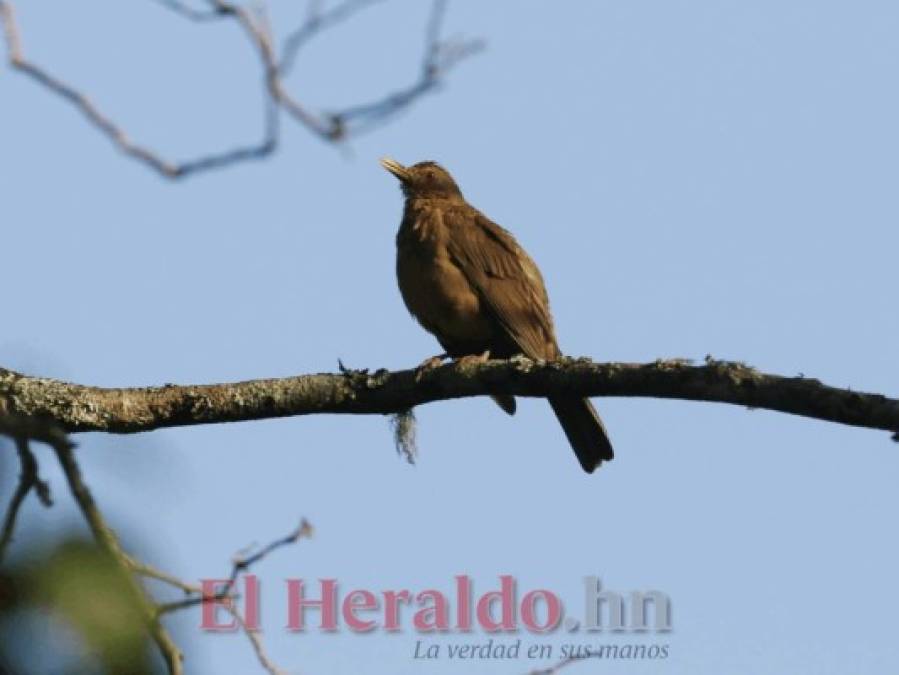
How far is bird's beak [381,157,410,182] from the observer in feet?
24.6

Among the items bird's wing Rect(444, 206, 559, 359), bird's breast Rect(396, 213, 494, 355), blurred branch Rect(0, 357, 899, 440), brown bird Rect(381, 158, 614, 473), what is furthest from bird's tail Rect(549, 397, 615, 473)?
blurred branch Rect(0, 357, 899, 440)

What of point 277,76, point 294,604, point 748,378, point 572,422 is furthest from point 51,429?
point 572,422

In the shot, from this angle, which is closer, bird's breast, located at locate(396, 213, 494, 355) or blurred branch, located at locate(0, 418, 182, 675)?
blurred branch, located at locate(0, 418, 182, 675)

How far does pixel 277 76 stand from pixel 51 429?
755mm

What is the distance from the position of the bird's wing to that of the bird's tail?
0.29m

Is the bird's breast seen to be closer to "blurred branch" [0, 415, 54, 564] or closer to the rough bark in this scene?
the rough bark

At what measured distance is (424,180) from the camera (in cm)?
745

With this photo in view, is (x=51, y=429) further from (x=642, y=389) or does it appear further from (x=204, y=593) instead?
(x=642, y=389)

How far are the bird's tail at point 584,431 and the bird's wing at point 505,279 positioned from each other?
0.29 metres

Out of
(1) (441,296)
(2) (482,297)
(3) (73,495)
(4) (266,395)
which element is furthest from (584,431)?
(3) (73,495)

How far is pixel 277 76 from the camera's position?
2.67m

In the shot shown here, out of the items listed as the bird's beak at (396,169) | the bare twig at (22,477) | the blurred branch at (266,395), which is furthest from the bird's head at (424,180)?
the bare twig at (22,477)

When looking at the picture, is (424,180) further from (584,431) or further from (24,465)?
(24,465)

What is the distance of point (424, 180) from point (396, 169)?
0.19 metres
